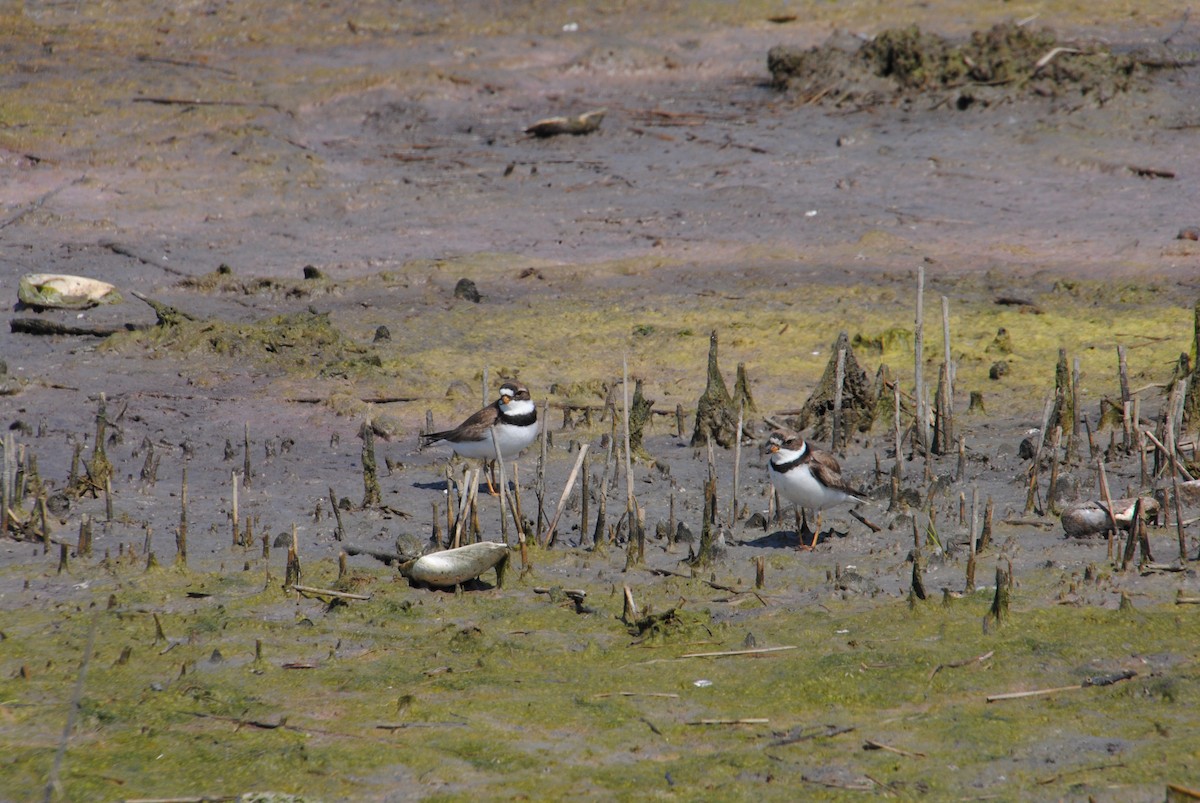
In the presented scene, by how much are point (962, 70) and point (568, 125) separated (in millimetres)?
5718

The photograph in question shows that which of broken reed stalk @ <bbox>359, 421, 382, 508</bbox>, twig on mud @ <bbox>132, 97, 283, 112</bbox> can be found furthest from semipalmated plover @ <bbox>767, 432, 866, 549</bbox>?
twig on mud @ <bbox>132, 97, 283, 112</bbox>

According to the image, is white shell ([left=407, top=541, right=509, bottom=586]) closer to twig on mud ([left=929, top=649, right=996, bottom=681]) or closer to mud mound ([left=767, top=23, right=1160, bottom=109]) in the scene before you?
twig on mud ([left=929, top=649, right=996, bottom=681])

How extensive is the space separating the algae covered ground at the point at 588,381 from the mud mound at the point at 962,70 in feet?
0.20

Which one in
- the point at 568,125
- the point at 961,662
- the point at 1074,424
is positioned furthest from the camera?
the point at 568,125

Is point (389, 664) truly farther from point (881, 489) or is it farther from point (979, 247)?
point (979, 247)

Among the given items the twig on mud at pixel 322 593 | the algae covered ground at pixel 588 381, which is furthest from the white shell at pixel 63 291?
the twig on mud at pixel 322 593

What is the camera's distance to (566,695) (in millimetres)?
5914

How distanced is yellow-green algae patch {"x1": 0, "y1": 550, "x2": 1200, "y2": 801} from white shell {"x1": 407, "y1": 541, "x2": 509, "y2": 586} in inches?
4.5

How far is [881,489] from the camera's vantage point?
8773mm

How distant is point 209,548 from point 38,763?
298cm

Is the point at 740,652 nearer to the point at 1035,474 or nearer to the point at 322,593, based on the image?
the point at 322,593

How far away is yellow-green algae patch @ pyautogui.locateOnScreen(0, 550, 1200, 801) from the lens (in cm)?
508

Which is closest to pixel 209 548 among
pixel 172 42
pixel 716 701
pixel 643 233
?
pixel 716 701

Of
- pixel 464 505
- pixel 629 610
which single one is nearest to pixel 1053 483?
pixel 629 610
